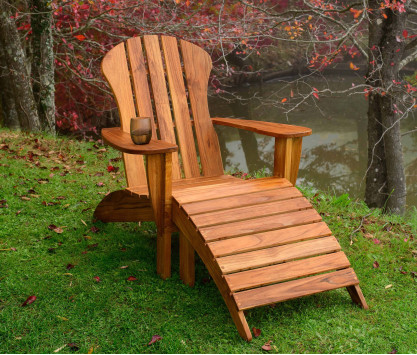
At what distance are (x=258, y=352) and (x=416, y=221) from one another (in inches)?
86.5

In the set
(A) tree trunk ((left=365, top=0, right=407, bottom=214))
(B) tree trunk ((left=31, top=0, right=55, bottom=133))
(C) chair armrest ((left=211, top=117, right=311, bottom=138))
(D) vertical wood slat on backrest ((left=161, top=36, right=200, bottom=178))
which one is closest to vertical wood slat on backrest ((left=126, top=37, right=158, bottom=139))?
(D) vertical wood slat on backrest ((left=161, top=36, right=200, bottom=178))

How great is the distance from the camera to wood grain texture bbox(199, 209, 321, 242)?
82.4 inches

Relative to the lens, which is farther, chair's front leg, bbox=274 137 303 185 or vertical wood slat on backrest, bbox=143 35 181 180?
vertical wood slat on backrest, bbox=143 35 181 180

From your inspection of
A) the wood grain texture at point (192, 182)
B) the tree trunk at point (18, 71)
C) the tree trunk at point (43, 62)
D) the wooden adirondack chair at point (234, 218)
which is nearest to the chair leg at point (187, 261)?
the wooden adirondack chair at point (234, 218)

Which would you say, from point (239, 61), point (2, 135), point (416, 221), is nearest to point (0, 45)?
point (2, 135)

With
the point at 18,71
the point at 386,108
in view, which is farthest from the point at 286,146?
the point at 18,71

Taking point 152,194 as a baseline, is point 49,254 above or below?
below

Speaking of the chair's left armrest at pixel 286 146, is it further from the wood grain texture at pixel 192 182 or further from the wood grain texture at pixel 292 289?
the wood grain texture at pixel 292 289

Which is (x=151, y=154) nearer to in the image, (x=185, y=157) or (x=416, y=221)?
(x=185, y=157)

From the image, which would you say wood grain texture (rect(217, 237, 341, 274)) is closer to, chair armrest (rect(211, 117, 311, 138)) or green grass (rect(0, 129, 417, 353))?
green grass (rect(0, 129, 417, 353))

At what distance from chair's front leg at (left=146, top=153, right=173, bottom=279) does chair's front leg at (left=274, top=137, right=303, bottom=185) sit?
0.65 m

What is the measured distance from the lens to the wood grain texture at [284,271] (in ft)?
6.45

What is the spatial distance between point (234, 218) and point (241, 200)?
0.14m

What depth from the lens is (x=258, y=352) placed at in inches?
76.3
